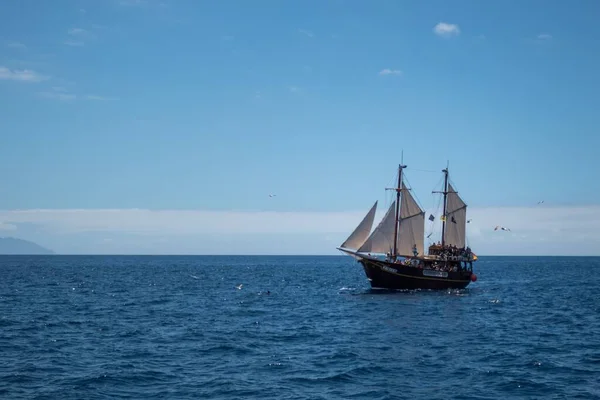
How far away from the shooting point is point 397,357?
3391 cm

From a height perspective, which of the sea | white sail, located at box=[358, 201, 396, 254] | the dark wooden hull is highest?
white sail, located at box=[358, 201, 396, 254]

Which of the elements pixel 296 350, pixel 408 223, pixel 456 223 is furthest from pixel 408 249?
pixel 296 350

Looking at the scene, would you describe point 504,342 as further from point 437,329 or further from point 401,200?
point 401,200

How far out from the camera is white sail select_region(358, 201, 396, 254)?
247 feet

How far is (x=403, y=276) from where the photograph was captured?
254 ft

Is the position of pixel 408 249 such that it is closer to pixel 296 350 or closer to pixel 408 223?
pixel 408 223

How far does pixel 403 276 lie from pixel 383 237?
17.7ft

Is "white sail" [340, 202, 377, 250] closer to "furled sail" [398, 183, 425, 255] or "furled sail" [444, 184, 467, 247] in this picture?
"furled sail" [398, 183, 425, 255]

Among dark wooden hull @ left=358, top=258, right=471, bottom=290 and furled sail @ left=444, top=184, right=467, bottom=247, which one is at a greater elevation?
furled sail @ left=444, top=184, right=467, bottom=247

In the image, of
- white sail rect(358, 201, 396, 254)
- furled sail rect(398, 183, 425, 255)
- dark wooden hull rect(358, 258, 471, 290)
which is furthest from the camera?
furled sail rect(398, 183, 425, 255)

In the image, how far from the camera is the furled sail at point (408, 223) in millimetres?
79938

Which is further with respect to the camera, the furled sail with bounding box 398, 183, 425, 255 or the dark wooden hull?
the furled sail with bounding box 398, 183, 425, 255

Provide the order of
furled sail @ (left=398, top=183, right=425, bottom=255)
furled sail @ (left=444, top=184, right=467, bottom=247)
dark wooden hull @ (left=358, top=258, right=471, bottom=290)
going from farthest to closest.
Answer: furled sail @ (left=444, top=184, right=467, bottom=247) < furled sail @ (left=398, top=183, right=425, bottom=255) < dark wooden hull @ (left=358, top=258, right=471, bottom=290)

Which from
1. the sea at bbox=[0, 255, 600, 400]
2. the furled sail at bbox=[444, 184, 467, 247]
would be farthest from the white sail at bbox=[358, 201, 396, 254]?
the sea at bbox=[0, 255, 600, 400]
